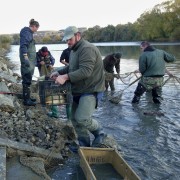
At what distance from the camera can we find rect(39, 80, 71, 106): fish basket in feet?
21.0

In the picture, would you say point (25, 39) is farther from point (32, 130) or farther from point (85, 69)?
point (85, 69)

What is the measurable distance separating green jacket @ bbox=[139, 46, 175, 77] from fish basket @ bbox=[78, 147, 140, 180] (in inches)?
206

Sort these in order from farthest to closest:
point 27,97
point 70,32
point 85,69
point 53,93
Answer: point 27,97 < point 53,93 < point 70,32 < point 85,69

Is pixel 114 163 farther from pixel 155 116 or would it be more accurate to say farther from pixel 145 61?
pixel 145 61

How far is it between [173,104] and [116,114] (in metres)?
A: 2.39

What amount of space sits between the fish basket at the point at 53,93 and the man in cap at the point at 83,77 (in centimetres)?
25

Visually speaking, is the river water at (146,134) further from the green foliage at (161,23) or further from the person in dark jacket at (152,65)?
the green foliage at (161,23)

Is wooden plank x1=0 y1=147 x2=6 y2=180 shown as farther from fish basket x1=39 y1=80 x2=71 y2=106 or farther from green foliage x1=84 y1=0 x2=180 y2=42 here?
green foliage x1=84 y1=0 x2=180 y2=42

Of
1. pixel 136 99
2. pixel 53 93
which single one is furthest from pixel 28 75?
pixel 136 99

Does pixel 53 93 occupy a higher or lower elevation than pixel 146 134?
higher

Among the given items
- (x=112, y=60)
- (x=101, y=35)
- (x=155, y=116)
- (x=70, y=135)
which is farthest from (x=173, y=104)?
(x=101, y=35)

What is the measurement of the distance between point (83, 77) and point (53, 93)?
37.5 inches

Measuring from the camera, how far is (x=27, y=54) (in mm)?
9383

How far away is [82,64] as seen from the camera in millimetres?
5742
